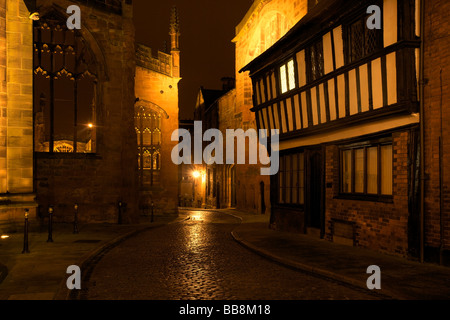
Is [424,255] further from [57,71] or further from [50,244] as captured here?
[57,71]

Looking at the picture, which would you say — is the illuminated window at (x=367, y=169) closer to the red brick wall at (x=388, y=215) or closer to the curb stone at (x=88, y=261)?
the red brick wall at (x=388, y=215)

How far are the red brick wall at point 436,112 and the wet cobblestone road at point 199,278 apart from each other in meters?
2.86

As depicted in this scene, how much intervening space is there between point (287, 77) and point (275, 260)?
7076mm

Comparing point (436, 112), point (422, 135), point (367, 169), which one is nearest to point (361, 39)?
point (436, 112)

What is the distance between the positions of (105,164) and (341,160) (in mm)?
10192

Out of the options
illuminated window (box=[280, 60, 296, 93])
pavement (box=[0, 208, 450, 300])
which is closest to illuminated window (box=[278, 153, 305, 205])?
pavement (box=[0, 208, 450, 300])

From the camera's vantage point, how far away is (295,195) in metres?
15.2

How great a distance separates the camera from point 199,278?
797cm

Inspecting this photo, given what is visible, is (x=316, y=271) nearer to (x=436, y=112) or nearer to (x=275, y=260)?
(x=275, y=260)

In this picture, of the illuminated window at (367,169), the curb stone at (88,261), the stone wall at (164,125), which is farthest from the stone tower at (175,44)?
the illuminated window at (367,169)

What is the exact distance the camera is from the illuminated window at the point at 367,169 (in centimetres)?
1066

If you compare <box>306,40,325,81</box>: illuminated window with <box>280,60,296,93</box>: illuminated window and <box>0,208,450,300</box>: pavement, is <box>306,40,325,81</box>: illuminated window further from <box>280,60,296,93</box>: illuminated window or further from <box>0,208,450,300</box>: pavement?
<box>0,208,450,300</box>: pavement

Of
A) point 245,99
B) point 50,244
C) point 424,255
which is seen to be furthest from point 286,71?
point 245,99

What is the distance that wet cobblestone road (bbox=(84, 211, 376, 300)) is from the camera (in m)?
6.76
